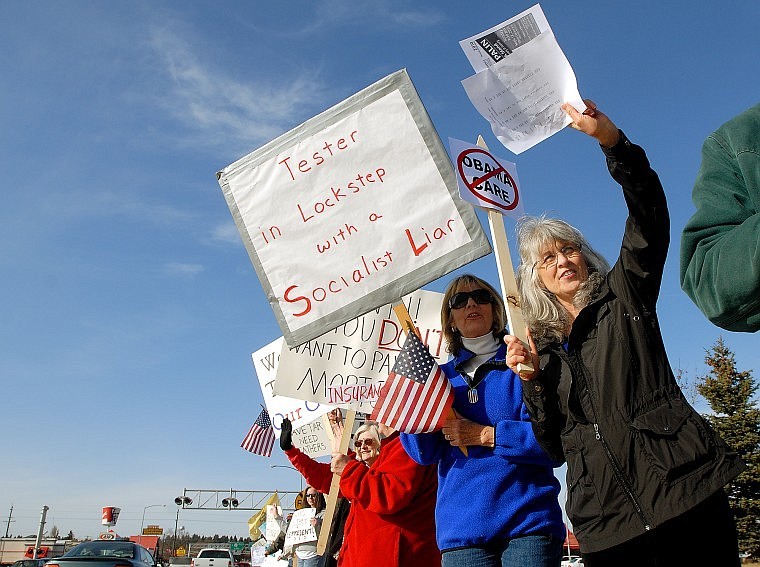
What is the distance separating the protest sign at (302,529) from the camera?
8.37 m

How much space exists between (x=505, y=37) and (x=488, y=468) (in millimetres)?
1986

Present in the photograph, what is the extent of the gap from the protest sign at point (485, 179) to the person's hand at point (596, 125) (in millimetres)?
1014

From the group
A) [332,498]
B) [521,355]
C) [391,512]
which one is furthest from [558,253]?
[332,498]

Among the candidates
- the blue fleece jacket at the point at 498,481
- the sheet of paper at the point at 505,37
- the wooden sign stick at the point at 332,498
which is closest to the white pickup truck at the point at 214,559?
the wooden sign stick at the point at 332,498

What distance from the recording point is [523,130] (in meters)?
2.88

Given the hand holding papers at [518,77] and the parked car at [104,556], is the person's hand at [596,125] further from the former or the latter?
the parked car at [104,556]

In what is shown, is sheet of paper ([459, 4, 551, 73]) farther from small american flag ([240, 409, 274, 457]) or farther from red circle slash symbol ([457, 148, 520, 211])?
small american flag ([240, 409, 274, 457])

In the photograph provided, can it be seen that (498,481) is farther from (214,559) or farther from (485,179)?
(214,559)

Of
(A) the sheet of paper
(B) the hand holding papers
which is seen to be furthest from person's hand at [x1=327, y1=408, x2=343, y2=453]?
(A) the sheet of paper

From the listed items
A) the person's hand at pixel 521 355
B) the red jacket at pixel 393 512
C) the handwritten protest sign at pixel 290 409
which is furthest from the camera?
the handwritten protest sign at pixel 290 409

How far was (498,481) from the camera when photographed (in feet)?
10.8

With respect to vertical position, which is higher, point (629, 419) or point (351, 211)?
point (351, 211)

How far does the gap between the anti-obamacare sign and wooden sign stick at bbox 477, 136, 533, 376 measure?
1.93 ft

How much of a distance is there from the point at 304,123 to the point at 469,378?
1966 mm
